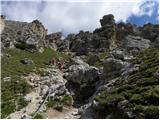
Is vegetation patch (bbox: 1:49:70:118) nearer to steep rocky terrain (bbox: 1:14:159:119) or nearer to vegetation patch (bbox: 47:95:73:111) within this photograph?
steep rocky terrain (bbox: 1:14:159:119)

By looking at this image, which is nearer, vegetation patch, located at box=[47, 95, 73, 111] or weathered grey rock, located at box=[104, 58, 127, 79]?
vegetation patch, located at box=[47, 95, 73, 111]

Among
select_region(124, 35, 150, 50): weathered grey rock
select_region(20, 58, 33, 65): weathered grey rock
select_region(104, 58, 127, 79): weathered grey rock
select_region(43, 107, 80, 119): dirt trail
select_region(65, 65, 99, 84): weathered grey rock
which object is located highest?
select_region(124, 35, 150, 50): weathered grey rock

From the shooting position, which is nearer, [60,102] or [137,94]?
[137,94]

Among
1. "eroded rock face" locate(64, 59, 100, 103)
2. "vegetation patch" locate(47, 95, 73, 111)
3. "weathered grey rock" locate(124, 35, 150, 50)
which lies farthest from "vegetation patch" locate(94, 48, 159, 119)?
"weathered grey rock" locate(124, 35, 150, 50)

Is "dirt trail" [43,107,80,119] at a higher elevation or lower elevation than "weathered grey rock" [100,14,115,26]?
lower

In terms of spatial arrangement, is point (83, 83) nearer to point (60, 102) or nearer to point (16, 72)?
point (60, 102)

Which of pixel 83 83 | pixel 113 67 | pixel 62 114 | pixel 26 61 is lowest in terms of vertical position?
pixel 62 114

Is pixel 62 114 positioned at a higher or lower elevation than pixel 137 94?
lower

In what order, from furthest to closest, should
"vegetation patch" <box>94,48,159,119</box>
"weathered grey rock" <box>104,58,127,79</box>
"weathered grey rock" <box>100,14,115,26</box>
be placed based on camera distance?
"weathered grey rock" <box>100,14,115,26</box> → "weathered grey rock" <box>104,58,127,79</box> → "vegetation patch" <box>94,48,159,119</box>

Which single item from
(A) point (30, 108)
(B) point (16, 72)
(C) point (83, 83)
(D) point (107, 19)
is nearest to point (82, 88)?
(C) point (83, 83)

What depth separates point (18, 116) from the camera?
108ft

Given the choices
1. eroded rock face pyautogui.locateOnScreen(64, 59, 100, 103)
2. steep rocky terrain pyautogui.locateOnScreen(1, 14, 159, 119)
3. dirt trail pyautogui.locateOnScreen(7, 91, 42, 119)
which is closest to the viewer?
steep rocky terrain pyautogui.locateOnScreen(1, 14, 159, 119)

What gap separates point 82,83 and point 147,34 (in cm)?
7301

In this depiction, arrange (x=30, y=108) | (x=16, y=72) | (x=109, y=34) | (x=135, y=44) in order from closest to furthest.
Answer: (x=30, y=108) < (x=16, y=72) < (x=135, y=44) < (x=109, y=34)
